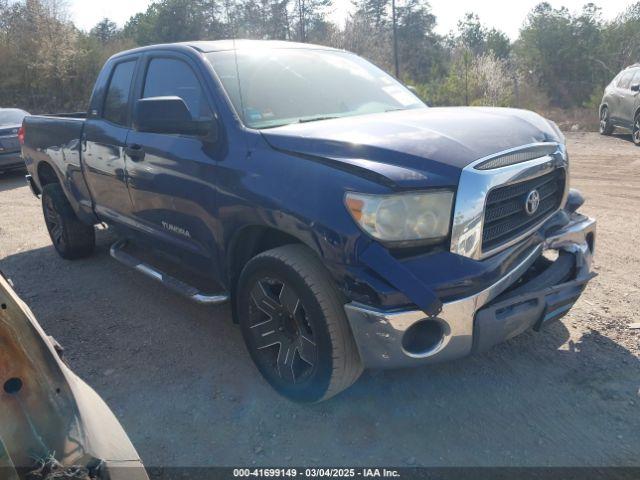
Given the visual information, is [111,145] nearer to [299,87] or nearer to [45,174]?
[299,87]

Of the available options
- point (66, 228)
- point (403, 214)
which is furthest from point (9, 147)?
point (403, 214)

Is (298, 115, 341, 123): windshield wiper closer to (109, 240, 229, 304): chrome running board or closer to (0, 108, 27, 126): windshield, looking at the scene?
(109, 240, 229, 304): chrome running board

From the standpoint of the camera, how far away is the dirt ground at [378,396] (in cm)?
258

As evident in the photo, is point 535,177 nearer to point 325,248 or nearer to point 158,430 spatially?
point 325,248

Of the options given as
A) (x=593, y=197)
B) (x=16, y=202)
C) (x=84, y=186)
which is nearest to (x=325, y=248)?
(x=84, y=186)

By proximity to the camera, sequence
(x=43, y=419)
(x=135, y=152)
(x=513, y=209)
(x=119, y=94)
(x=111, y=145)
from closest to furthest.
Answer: (x=43, y=419) < (x=513, y=209) < (x=135, y=152) < (x=111, y=145) < (x=119, y=94)

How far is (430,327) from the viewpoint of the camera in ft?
7.93

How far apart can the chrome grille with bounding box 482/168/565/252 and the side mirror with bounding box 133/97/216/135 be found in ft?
5.37

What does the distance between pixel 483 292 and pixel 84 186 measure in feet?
12.6

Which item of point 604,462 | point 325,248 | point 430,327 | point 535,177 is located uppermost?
point 535,177

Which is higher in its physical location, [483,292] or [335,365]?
[483,292]

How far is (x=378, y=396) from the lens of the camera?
9.85 ft

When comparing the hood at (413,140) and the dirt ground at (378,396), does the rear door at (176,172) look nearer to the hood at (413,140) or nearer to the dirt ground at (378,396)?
the hood at (413,140)

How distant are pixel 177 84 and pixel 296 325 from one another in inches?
76.6
